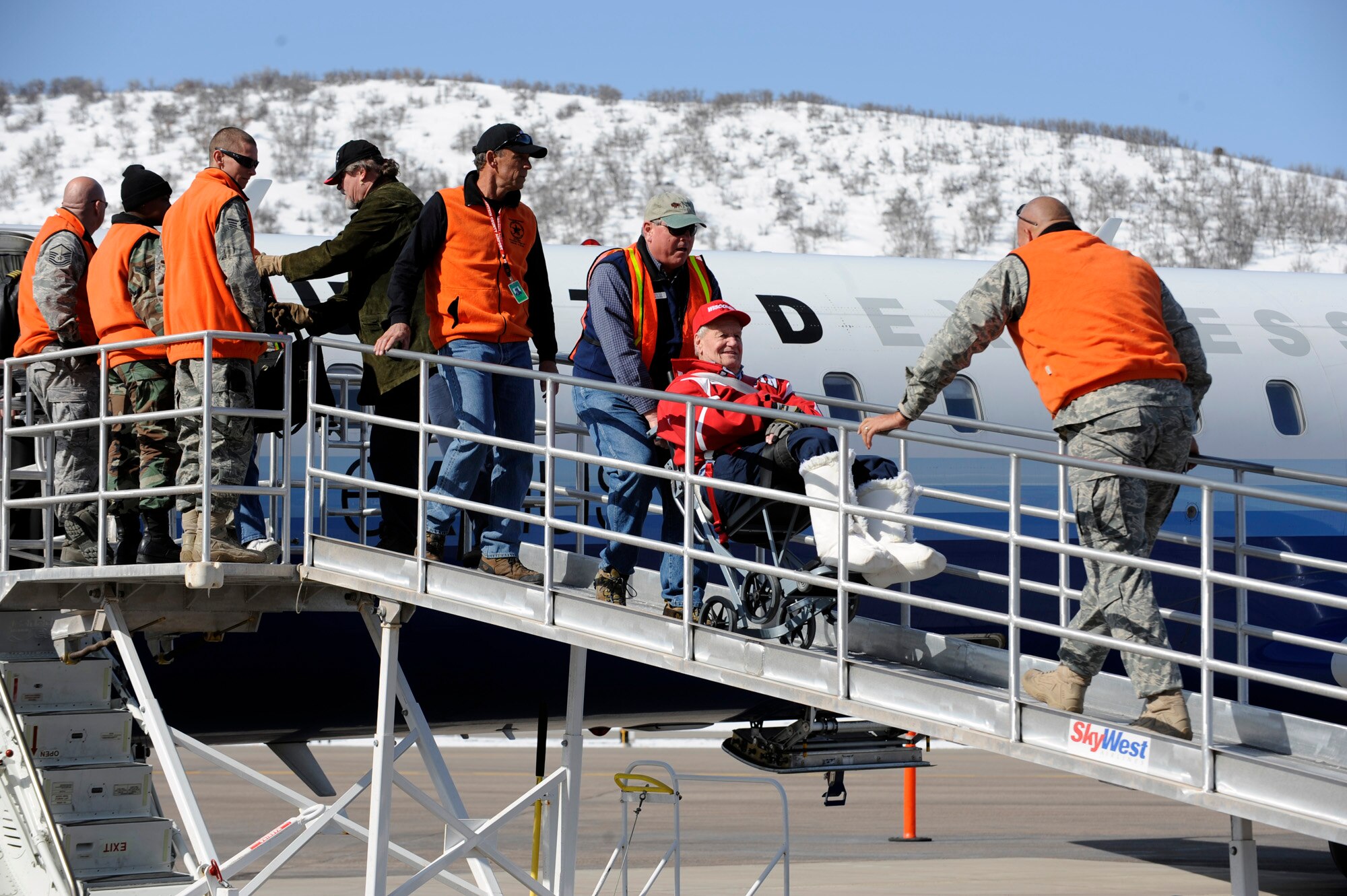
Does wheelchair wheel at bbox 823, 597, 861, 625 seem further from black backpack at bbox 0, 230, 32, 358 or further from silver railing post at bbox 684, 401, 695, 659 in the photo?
black backpack at bbox 0, 230, 32, 358

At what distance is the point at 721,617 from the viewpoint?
22.2ft

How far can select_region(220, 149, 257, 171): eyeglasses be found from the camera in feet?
24.3

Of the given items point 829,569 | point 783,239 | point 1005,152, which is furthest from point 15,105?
point 829,569

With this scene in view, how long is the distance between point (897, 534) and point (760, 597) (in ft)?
2.14

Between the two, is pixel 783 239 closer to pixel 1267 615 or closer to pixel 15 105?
pixel 15 105

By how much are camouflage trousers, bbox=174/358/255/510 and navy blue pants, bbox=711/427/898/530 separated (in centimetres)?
207

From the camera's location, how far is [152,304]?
7645 mm

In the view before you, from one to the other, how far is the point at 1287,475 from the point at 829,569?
1.86 metres

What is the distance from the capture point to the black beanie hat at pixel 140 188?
7848 mm

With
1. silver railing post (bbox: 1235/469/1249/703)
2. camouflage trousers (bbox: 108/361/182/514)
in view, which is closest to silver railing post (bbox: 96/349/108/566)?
camouflage trousers (bbox: 108/361/182/514)

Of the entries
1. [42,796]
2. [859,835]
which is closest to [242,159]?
[42,796]

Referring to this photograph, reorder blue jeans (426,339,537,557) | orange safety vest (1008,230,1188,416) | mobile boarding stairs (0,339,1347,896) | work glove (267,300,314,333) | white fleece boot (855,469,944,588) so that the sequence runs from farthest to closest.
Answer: work glove (267,300,314,333) < blue jeans (426,339,537,557) < white fleece boot (855,469,944,588) < orange safety vest (1008,230,1188,416) < mobile boarding stairs (0,339,1347,896)

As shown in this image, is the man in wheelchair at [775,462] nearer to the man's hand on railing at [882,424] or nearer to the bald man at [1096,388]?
the man's hand on railing at [882,424]

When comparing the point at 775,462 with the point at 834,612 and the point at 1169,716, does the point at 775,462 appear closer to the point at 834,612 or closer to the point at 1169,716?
the point at 834,612
